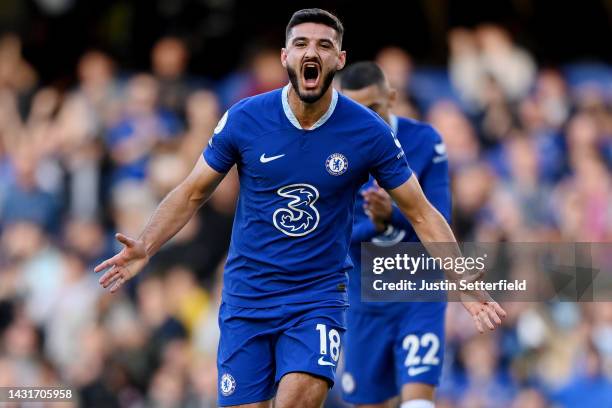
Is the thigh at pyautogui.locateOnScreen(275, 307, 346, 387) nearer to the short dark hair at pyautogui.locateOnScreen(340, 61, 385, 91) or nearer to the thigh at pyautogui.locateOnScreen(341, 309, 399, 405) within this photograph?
the thigh at pyautogui.locateOnScreen(341, 309, 399, 405)

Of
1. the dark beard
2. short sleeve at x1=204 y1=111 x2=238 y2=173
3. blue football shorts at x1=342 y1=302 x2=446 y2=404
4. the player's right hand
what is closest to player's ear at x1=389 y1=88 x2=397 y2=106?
blue football shorts at x1=342 y1=302 x2=446 y2=404

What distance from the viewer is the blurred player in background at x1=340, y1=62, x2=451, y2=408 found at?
358 inches

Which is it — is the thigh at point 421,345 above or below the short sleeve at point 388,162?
below

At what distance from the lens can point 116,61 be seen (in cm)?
1825

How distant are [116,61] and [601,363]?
8907 mm

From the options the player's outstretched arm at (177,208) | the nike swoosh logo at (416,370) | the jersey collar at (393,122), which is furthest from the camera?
the jersey collar at (393,122)

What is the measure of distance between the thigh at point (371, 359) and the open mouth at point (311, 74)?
257 cm

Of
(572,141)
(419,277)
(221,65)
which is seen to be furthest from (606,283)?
(221,65)

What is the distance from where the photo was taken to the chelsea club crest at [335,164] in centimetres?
742

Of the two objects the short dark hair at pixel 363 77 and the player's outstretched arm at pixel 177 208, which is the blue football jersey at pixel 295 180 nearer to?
the player's outstretched arm at pixel 177 208

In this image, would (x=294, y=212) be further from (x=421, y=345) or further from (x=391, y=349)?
(x=391, y=349)

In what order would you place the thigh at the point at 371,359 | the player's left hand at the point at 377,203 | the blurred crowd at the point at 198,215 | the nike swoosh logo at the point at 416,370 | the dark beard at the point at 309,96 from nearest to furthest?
the dark beard at the point at 309,96
the player's left hand at the point at 377,203
the nike swoosh logo at the point at 416,370
the thigh at the point at 371,359
the blurred crowd at the point at 198,215

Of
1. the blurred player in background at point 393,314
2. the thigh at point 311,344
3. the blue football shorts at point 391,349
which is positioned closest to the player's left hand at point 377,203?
the blurred player in background at point 393,314

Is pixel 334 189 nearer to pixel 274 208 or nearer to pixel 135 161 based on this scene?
pixel 274 208
